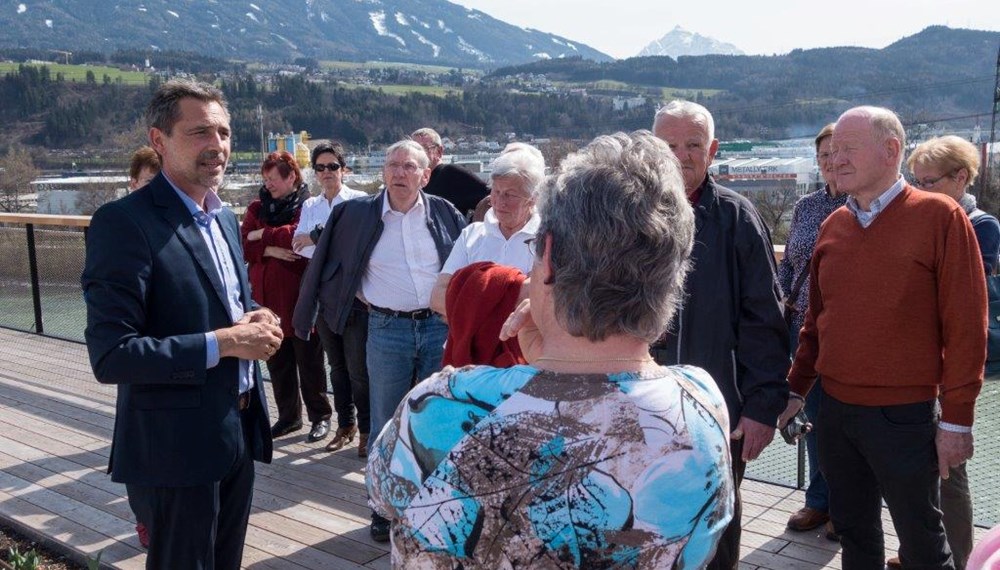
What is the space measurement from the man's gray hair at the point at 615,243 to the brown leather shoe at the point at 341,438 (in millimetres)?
3604

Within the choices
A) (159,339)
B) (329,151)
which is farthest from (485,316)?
(329,151)

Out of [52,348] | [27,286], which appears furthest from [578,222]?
[27,286]

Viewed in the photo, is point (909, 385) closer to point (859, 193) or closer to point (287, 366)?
point (859, 193)

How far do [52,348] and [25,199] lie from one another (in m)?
37.9

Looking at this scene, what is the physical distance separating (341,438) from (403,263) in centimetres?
142

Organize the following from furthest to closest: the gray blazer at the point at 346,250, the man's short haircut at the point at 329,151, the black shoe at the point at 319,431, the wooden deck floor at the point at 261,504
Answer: the man's short haircut at the point at 329,151 < the black shoe at the point at 319,431 < the gray blazer at the point at 346,250 < the wooden deck floor at the point at 261,504

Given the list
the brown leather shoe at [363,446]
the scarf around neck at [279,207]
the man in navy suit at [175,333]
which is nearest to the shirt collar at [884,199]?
the man in navy suit at [175,333]

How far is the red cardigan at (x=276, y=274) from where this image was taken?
4809mm

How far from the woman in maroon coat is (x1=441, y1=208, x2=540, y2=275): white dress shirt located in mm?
2012

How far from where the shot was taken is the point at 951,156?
9.84 ft

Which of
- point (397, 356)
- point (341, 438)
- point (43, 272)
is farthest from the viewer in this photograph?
point (43, 272)

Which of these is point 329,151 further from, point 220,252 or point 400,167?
point 220,252

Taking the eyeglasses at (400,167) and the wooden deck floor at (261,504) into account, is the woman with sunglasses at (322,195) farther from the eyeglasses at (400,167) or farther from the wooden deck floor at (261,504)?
the wooden deck floor at (261,504)

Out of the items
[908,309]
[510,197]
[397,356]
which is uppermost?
[510,197]
